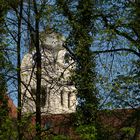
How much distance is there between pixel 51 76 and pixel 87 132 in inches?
141

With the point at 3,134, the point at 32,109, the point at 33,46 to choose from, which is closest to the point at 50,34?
the point at 33,46

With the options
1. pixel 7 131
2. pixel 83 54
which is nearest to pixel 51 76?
pixel 83 54

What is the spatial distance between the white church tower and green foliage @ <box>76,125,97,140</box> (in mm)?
1742

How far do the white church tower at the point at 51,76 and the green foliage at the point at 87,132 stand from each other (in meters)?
1.74

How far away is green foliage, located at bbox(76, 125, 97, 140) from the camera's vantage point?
652 inches

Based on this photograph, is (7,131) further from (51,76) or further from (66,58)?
(66,58)

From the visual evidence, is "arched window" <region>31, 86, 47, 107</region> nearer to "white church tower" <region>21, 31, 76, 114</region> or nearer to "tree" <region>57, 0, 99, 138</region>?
"white church tower" <region>21, 31, 76, 114</region>

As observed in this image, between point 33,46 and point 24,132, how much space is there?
3.39 metres

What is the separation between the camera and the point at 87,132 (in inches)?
662

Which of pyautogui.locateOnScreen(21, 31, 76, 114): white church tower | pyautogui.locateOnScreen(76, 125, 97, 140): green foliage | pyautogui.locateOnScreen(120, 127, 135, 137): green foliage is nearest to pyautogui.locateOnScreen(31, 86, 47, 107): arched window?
pyautogui.locateOnScreen(21, 31, 76, 114): white church tower

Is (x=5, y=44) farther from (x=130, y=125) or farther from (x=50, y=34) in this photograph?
(x=130, y=125)

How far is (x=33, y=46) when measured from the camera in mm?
20141

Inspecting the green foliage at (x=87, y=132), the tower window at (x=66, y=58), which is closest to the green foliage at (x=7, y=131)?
the green foliage at (x=87, y=132)

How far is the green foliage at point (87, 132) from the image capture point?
16.6 meters
